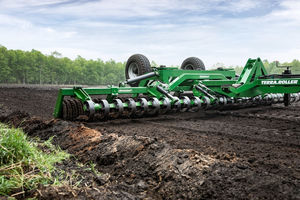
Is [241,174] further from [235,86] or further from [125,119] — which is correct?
[235,86]

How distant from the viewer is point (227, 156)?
3838mm

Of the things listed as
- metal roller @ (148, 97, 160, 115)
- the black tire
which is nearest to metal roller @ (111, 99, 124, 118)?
metal roller @ (148, 97, 160, 115)

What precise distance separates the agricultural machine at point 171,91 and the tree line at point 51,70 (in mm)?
40532

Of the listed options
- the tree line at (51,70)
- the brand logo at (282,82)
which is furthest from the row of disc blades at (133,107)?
the tree line at (51,70)

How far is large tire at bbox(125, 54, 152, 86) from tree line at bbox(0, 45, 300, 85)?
39.6 metres

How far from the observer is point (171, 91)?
9297 mm

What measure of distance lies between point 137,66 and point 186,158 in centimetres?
723

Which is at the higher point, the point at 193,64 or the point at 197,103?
the point at 193,64

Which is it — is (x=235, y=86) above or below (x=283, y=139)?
above

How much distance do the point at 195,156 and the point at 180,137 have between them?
5.42 ft

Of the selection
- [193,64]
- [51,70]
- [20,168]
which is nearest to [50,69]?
[51,70]

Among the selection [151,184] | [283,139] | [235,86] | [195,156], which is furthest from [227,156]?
[235,86]

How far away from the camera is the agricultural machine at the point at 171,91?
7273 millimetres

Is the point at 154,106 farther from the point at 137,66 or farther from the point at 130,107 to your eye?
the point at 137,66
